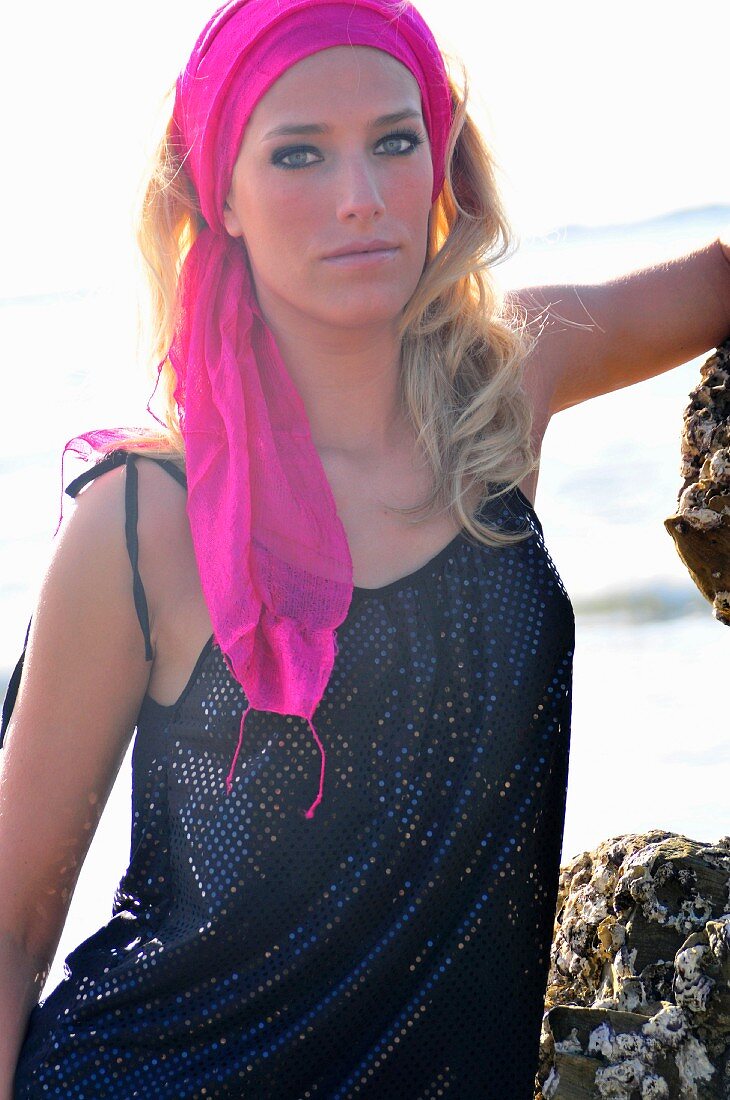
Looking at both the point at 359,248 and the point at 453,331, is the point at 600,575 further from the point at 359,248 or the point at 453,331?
the point at 359,248

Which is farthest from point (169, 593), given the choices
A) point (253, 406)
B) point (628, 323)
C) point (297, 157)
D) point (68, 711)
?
point (628, 323)

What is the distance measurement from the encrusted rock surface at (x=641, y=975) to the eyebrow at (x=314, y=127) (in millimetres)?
1256

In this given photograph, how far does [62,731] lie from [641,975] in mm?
993

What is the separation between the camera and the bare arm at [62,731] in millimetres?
2162

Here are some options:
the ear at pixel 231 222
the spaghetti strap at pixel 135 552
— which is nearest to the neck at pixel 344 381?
the ear at pixel 231 222

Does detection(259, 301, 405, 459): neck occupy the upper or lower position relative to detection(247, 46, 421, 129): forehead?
lower

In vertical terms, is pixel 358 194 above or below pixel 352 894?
above

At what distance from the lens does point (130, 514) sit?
2197 mm

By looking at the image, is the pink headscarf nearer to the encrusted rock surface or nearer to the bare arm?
the bare arm

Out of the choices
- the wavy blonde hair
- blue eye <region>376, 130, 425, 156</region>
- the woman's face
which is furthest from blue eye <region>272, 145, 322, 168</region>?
the wavy blonde hair

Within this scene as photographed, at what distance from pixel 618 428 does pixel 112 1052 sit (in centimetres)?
781

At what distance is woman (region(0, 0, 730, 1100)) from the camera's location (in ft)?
6.91

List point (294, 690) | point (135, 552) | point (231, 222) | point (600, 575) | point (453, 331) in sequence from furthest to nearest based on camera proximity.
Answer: point (600, 575) → point (453, 331) → point (231, 222) → point (135, 552) → point (294, 690)

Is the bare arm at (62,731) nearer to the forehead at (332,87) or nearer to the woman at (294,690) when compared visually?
the woman at (294,690)
